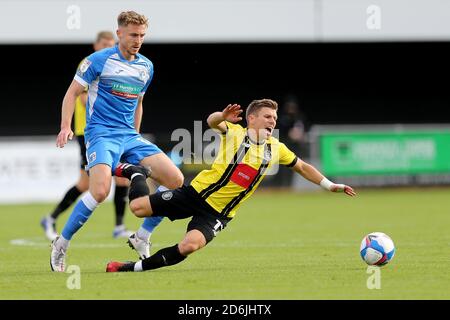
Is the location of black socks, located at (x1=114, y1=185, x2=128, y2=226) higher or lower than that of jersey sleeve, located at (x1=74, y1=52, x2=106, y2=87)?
lower

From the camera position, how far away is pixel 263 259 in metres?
8.86

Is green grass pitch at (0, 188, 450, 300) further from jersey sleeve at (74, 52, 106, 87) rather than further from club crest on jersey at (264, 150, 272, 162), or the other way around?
jersey sleeve at (74, 52, 106, 87)

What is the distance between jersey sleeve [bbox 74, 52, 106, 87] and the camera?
822 centimetres

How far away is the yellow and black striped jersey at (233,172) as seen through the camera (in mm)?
7828

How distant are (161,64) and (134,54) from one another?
58.9 feet

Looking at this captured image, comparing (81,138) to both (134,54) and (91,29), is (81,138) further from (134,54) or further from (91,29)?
(91,29)

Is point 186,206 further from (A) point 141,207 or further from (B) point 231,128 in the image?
(B) point 231,128

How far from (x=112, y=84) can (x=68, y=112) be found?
55 centimetres

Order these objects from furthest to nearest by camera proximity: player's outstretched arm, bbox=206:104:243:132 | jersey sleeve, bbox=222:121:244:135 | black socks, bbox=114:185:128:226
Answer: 1. black socks, bbox=114:185:128:226
2. jersey sleeve, bbox=222:121:244:135
3. player's outstretched arm, bbox=206:104:243:132

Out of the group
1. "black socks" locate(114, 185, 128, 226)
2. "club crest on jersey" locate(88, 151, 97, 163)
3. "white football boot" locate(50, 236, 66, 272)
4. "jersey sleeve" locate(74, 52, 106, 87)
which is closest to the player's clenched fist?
"club crest on jersey" locate(88, 151, 97, 163)

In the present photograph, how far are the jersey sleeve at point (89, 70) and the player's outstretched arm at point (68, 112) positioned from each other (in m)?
0.06

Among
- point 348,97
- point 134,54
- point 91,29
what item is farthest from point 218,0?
point 134,54

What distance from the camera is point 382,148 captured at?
2111 cm

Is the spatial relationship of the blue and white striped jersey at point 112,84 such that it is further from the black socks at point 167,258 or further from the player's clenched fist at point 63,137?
the black socks at point 167,258
